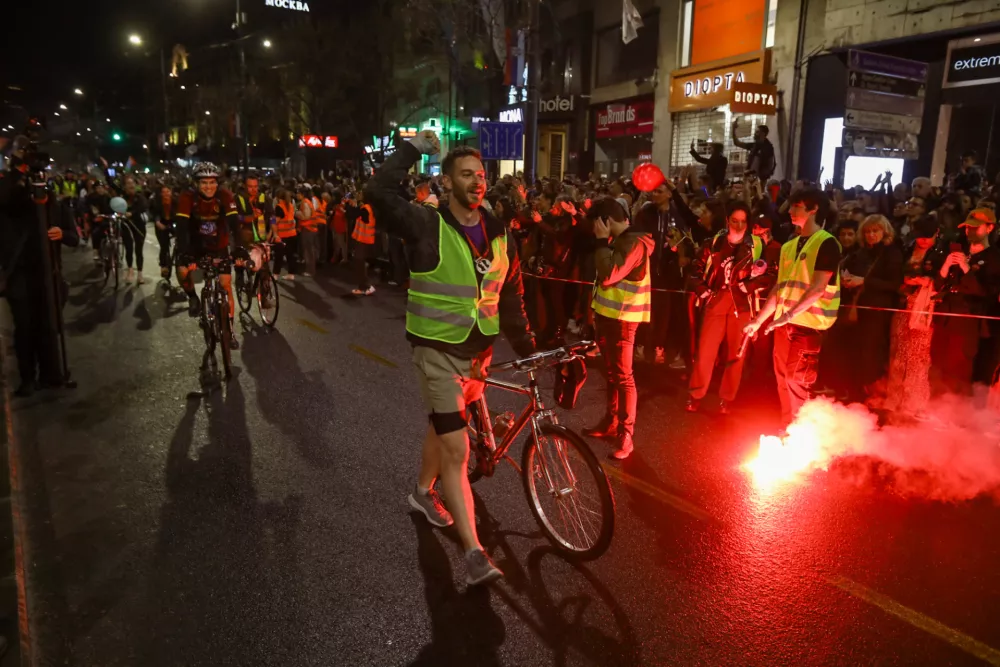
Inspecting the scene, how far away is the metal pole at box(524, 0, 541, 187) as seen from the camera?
46.7ft

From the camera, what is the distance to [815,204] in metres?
5.88

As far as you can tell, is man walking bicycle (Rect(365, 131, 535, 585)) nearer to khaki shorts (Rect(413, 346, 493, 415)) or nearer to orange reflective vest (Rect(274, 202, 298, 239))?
khaki shorts (Rect(413, 346, 493, 415))

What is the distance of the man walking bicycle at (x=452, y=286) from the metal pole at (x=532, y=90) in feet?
37.7

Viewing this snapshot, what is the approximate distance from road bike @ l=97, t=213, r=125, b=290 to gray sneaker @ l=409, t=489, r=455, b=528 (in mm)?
12059

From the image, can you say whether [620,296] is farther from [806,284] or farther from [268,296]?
[268,296]

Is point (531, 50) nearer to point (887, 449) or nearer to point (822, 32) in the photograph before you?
point (822, 32)

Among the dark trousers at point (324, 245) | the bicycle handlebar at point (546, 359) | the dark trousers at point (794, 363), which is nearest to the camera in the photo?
the bicycle handlebar at point (546, 359)

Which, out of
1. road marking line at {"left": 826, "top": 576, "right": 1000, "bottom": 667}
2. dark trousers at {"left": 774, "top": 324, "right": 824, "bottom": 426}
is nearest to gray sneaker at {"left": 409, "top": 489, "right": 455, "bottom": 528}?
road marking line at {"left": 826, "top": 576, "right": 1000, "bottom": 667}

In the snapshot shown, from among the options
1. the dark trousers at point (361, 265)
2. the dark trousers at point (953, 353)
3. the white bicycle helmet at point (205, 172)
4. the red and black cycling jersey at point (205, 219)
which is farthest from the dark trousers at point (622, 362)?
the dark trousers at point (361, 265)

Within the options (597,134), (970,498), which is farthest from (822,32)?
(970,498)

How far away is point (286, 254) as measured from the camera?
16.6m

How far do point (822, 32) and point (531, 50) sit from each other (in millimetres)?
7794

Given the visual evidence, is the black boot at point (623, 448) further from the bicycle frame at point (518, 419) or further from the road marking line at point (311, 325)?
the road marking line at point (311, 325)

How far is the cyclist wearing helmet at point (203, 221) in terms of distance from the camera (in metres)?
8.66
